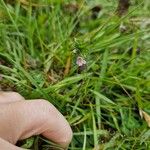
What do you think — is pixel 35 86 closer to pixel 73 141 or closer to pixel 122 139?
pixel 73 141

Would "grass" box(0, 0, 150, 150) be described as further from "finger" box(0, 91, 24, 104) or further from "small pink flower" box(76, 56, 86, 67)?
"finger" box(0, 91, 24, 104)

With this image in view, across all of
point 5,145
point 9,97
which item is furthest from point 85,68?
point 5,145

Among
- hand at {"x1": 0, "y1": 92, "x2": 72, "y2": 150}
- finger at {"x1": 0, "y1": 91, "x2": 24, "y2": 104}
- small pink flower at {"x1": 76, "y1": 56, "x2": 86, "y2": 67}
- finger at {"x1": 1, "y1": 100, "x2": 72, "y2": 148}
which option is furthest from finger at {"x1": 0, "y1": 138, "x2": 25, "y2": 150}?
small pink flower at {"x1": 76, "y1": 56, "x2": 86, "y2": 67}

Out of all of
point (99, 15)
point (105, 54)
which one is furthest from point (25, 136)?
point (99, 15)

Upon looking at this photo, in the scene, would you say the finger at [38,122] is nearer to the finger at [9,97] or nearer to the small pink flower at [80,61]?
the finger at [9,97]

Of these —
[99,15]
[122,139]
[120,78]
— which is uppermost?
[99,15]

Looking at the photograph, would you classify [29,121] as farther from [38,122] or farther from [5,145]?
[5,145]
